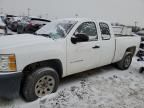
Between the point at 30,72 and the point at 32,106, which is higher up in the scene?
the point at 30,72

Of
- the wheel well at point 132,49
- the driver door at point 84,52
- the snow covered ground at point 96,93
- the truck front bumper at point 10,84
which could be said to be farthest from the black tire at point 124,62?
the truck front bumper at point 10,84

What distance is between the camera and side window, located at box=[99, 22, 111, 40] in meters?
5.24

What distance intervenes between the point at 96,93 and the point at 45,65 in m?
1.44

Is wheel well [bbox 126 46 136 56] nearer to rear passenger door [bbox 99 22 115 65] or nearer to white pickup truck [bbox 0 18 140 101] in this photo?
white pickup truck [bbox 0 18 140 101]

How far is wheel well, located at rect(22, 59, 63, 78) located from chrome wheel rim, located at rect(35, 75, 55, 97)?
0.25 meters

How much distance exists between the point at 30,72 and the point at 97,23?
2.42 meters

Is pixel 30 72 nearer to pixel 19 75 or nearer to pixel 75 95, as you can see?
pixel 19 75

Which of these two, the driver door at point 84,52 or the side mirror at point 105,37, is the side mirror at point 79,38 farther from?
the side mirror at point 105,37

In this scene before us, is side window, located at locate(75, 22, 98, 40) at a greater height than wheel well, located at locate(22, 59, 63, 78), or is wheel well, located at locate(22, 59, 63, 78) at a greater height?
side window, located at locate(75, 22, 98, 40)

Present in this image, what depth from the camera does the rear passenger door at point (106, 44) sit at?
5176 millimetres

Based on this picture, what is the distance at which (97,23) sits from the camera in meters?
5.14

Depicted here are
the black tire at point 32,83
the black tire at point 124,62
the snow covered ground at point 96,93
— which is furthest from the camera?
the black tire at point 124,62

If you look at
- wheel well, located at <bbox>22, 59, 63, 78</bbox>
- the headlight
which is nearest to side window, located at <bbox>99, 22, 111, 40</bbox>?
wheel well, located at <bbox>22, 59, 63, 78</bbox>

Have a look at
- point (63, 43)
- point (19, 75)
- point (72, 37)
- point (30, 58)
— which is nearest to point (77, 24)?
point (72, 37)
